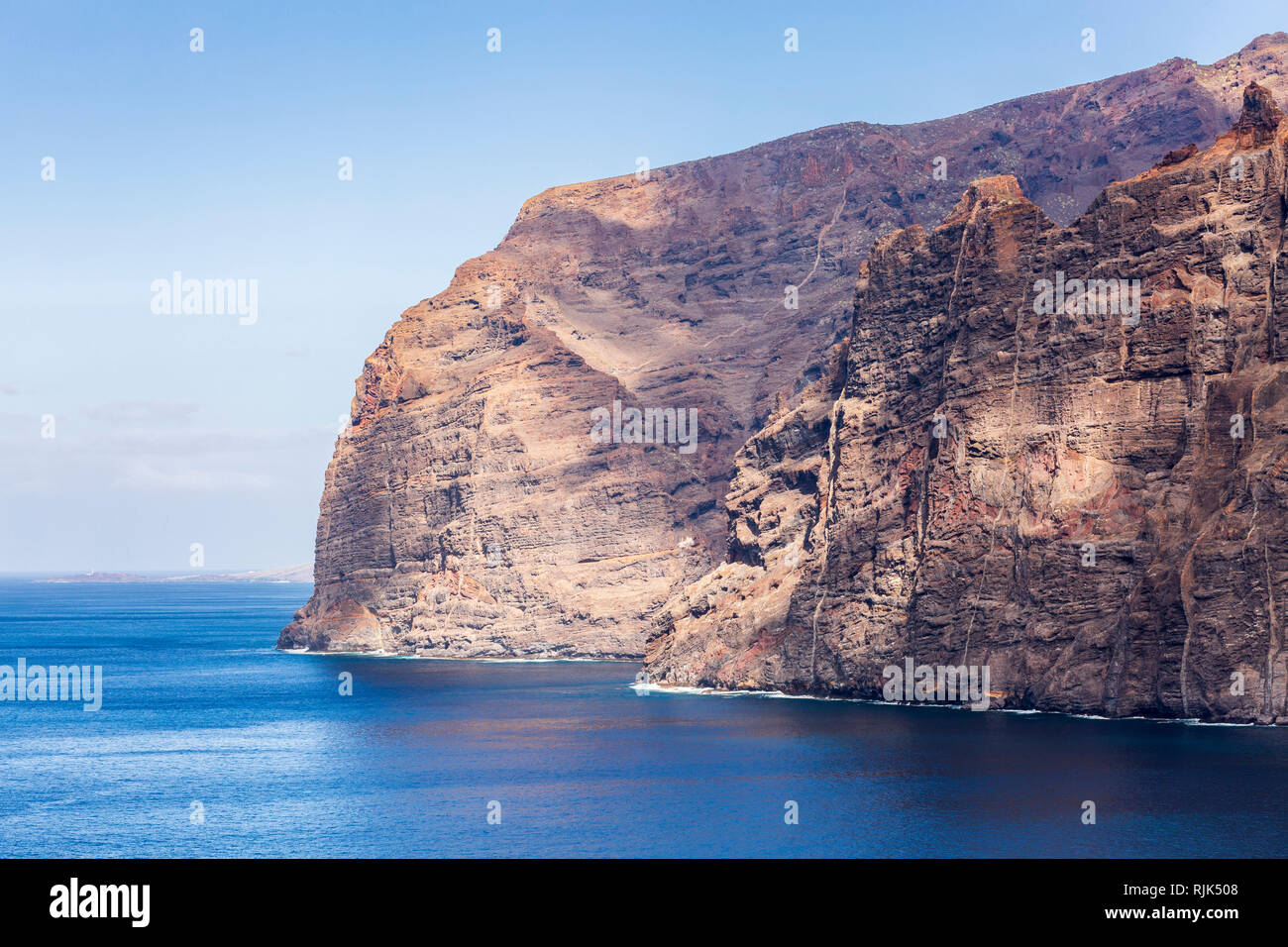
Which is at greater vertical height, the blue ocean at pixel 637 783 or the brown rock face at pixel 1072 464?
the brown rock face at pixel 1072 464

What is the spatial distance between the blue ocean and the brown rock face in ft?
19.0

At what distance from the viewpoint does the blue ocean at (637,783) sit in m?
81.1

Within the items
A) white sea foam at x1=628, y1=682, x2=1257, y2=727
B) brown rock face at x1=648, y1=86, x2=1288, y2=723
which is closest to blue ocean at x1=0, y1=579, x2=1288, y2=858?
white sea foam at x1=628, y1=682, x2=1257, y2=727

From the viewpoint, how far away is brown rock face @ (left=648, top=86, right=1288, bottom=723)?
114 metres

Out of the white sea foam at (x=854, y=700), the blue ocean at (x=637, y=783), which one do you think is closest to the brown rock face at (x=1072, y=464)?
the white sea foam at (x=854, y=700)

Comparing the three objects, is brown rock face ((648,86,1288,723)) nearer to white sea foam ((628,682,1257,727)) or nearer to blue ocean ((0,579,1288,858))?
white sea foam ((628,682,1257,727))

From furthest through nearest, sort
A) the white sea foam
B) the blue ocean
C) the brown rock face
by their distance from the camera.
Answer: the brown rock face < the white sea foam < the blue ocean

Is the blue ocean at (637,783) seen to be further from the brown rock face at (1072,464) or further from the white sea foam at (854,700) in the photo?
the brown rock face at (1072,464)

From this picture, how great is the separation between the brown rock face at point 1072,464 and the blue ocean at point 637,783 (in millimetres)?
5798

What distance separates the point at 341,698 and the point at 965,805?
90.1 metres

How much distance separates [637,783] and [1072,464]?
51081mm
